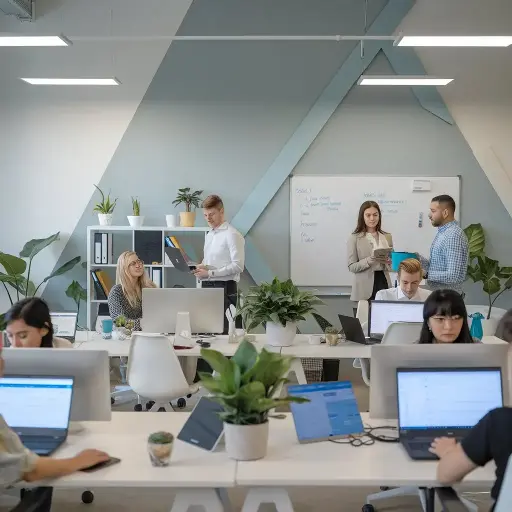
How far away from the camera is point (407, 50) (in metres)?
7.29

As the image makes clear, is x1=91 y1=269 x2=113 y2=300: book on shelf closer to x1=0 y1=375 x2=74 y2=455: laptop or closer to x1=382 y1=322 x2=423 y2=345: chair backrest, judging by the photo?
x1=382 y1=322 x2=423 y2=345: chair backrest

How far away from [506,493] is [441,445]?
1.83 ft

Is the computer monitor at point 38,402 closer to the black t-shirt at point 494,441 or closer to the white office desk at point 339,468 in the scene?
the white office desk at point 339,468

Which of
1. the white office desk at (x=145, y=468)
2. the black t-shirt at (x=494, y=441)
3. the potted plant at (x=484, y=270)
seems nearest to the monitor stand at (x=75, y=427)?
the white office desk at (x=145, y=468)

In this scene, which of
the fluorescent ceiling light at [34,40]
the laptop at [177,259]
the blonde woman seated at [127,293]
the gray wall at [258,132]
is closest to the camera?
the fluorescent ceiling light at [34,40]

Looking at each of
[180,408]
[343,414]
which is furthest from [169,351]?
[343,414]

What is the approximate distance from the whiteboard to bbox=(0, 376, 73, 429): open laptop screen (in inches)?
194

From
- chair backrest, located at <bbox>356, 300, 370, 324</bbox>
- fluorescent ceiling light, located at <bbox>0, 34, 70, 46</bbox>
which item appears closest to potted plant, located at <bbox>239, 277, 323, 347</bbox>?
chair backrest, located at <bbox>356, 300, 370, 324</bbox>

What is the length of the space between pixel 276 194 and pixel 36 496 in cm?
539

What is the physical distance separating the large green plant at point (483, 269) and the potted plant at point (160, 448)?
5.35 meters

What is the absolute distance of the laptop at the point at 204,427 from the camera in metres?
2.60

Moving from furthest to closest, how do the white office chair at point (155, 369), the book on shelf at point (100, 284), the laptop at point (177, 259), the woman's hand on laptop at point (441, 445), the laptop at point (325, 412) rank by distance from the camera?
the book on shelf at point (100, 284) → the laptop at point (177, 259) → the white office chair at point (155, 369) → the laptop at point (325, 412) → the woman's hand on laptop at point (441, 445)

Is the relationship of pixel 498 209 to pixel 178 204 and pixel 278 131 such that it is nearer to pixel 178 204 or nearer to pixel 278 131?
pixel 278 131

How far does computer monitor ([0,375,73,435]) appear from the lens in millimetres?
2697
